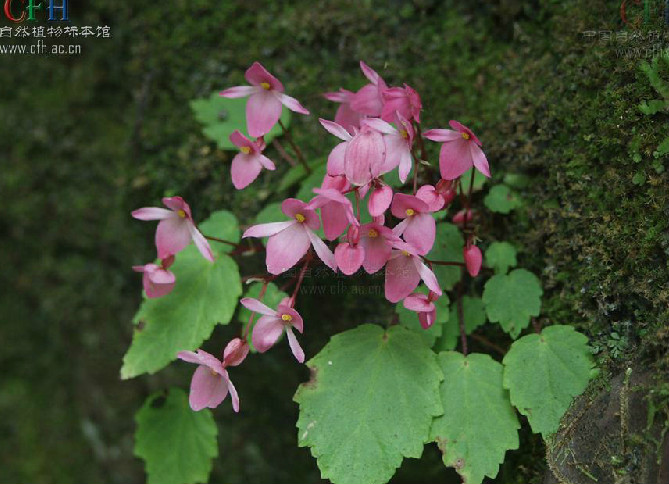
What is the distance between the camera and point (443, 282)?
1.46m

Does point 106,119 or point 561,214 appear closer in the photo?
point 561,214

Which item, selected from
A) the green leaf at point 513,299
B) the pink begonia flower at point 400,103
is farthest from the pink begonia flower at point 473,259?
the pink begonia flower at point 400,103

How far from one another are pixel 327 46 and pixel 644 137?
99 cm

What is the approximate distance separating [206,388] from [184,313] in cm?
26

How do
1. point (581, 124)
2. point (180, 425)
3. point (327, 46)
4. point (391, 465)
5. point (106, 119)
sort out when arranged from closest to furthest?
point (391, 465), point (581, 124), point (180, 425), point (327, 46), point (106, 119)

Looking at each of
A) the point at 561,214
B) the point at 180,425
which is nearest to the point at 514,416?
the point at 561,214

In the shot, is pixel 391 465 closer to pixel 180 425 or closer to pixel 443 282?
pixel 443 282

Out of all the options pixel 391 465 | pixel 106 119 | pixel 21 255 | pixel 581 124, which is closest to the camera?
pixel 391 465

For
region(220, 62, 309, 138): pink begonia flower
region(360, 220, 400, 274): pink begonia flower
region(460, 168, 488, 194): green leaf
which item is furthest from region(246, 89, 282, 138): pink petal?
region(460, 168, 488, 194): green leaf

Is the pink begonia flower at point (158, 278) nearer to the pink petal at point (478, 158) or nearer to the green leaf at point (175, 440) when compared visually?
the green leaf at point (175, 440)

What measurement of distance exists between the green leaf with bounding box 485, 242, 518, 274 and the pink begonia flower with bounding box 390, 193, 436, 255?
13.2 inches

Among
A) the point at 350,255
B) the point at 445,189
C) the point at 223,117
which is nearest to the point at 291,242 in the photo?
the point at 350,255

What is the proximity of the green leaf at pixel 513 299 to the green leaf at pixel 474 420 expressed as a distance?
0.10 m

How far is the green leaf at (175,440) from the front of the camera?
1.68 metres
